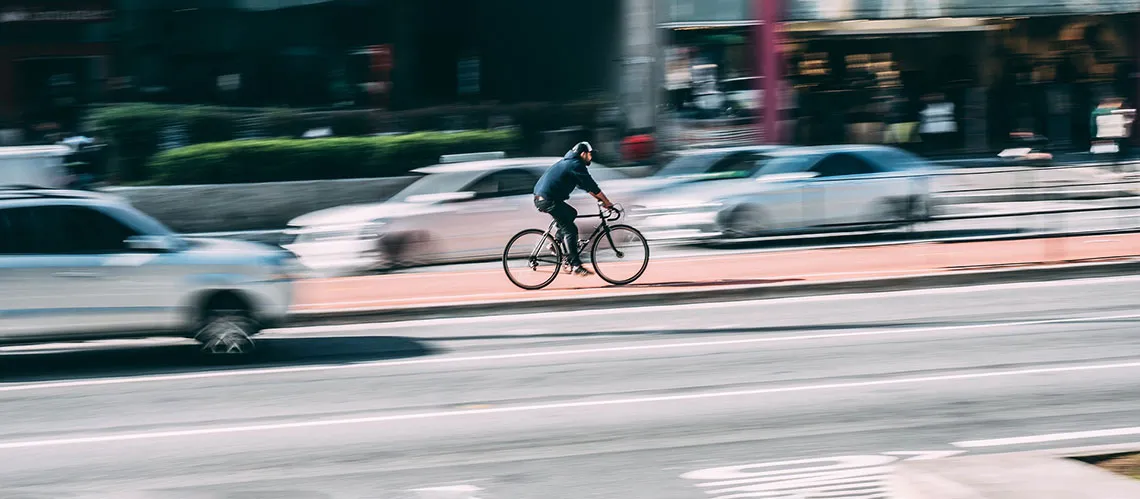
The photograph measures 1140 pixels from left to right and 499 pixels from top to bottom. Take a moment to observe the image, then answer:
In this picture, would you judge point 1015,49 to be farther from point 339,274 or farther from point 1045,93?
point 339,274

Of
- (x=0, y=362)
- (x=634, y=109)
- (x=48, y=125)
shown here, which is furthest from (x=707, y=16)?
(x=0, y=362)

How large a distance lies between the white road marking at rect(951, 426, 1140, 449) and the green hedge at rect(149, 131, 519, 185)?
51.5 ft

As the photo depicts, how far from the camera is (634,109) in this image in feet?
83.3

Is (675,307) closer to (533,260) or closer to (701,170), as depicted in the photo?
(533,260)

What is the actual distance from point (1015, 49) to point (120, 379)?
24192mm

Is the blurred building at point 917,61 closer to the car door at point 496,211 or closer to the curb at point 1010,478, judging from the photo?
the car door at point 496,211

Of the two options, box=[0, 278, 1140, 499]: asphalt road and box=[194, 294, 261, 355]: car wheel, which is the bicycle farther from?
box=[194, 294, 261, 355]: car wheel

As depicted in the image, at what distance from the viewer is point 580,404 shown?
866 centimetres

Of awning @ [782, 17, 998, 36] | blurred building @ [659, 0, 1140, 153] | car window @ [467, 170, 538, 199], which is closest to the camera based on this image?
car window @ [467, 170, 538, 199]

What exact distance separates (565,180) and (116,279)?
499 cm

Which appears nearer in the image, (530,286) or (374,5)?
(530,286)

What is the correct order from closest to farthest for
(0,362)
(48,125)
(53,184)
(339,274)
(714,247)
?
1. (0,362)
2. (339,274)
3. (714,247)
4. (53,184)
5. (48,125)

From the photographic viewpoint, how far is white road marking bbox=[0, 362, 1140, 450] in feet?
26.3

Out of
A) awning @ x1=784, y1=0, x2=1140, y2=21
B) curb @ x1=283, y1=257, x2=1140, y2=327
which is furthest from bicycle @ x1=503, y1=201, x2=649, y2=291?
awning @ x1=784, y1=0, x2=1140, y2=21
